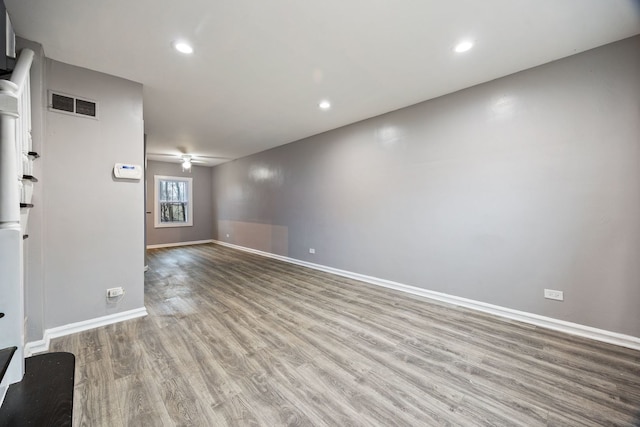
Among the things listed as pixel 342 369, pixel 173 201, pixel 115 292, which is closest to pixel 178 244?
pixel 173 201

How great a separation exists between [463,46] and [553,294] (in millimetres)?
2553

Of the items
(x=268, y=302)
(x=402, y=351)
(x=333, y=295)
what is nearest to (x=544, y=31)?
(x=402, y=351)

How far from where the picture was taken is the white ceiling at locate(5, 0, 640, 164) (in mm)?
1892

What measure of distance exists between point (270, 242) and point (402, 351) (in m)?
4.61

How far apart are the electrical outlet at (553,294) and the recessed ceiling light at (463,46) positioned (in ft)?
8.18

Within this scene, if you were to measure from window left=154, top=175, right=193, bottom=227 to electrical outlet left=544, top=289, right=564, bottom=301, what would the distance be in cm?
881

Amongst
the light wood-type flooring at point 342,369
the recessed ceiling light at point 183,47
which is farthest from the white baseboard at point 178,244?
the recessed ceiling light at point 183,47

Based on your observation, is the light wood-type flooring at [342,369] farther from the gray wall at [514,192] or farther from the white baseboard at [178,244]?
the white baseboard at [178,244]

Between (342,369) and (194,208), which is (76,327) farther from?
(194,208)

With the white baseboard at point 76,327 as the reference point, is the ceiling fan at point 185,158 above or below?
above

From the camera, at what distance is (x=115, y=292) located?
276cm

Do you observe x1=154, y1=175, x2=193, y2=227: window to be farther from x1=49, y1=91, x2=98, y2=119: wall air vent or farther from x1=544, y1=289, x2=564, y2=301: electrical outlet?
x1=544, y1=289, x2=564, y2=301: electrical outlet

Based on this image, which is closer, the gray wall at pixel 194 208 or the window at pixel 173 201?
the gray wall at pixel 194 208

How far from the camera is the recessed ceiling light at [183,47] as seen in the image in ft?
7.47
